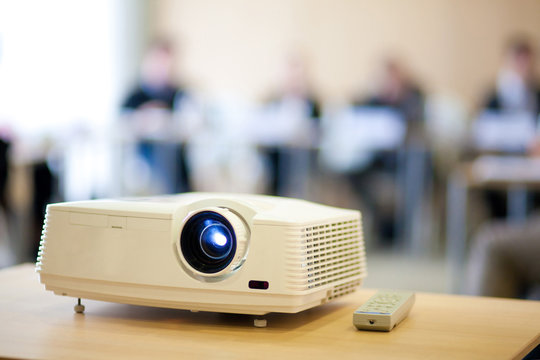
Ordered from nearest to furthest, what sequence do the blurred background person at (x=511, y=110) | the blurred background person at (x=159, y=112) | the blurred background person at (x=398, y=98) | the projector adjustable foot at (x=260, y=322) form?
the projector adjustable foot at (x=260, y=322) → the blurred background person at (x=511, y=110) → the blurred background person at (x=159, y=112) → the blurred background person at (x=398, y=98)

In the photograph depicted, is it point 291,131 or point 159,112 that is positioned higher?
point 159,112

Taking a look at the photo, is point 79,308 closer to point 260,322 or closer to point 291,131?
point 260,322

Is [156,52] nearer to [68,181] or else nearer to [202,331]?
[68,181]

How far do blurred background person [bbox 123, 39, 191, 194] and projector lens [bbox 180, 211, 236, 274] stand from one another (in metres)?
4.39

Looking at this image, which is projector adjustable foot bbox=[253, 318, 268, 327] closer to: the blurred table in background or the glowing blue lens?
the glowing blue lens

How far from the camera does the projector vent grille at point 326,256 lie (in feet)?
2.52

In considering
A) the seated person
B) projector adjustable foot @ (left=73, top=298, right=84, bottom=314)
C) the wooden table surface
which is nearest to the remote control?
the wooden table surface

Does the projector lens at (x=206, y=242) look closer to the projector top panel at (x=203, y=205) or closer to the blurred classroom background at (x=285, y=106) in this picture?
the projector top panel at (x=203, y=205)

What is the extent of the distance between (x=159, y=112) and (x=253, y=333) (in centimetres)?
454

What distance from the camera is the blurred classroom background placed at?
470 centimetres

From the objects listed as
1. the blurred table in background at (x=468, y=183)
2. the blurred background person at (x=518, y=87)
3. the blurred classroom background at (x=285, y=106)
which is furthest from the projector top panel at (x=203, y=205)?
the blurred background person at (x=518, y=87)

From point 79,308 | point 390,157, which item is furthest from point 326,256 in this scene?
point 390,157

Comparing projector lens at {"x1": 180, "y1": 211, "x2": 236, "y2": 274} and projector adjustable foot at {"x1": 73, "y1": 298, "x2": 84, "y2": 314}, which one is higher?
projector lens at {"x1": 180, "y1": 211, "x2": 236, "y2": 274}

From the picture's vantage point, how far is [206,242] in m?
0.79
